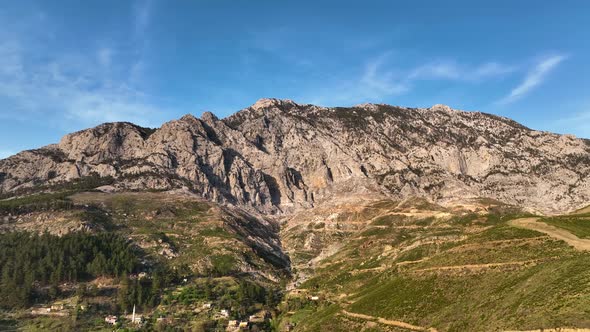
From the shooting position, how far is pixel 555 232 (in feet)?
374

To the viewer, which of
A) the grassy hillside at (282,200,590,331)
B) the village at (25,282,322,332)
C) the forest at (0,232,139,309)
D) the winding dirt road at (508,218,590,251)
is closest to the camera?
the grassy hillside at (282,200,590,331)

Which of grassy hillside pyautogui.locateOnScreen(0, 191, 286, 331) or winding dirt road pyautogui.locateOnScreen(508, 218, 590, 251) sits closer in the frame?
winding dirt road pyautogui.locateOnScreen(508, 218, 590, 251)

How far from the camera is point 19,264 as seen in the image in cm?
17262

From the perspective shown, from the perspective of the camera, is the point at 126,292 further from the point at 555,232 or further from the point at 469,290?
the point at 555,232

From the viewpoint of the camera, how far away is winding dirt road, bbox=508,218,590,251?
100356mm

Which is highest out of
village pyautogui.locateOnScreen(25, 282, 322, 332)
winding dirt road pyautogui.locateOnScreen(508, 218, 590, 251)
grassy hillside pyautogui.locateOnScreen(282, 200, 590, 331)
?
winding dirt road pyautogui.locateOnScreen(508, 218, 590, 251)

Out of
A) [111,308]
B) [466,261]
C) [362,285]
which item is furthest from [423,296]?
[111,308]

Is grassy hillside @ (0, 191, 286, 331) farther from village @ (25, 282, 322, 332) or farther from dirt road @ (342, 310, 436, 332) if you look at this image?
dirt road @ (342, 310, 436, 332)

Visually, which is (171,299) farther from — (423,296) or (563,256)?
(563,256)

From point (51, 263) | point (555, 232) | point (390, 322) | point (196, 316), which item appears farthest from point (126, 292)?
point (555, 232)

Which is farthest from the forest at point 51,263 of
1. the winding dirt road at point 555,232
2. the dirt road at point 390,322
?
the winding dirt road at point 555,232

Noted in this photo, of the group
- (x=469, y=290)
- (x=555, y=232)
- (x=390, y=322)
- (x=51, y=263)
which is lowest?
(x=390, y=322)

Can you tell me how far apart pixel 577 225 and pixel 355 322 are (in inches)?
2923

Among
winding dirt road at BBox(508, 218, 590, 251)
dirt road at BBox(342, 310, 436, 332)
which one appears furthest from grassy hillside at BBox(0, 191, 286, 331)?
winding dirt road at BBox(508, 218, 590, 251)
